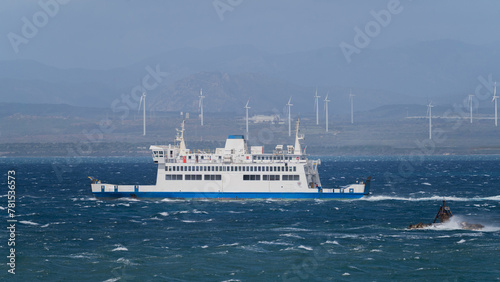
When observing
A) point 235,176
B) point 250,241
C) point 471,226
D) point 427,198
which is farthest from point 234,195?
point 471,226

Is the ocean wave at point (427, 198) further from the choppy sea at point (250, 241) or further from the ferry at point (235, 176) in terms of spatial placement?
the ferry at point (235, 176)

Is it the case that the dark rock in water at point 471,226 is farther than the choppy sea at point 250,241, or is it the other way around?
the dark rock in water at point 471,226

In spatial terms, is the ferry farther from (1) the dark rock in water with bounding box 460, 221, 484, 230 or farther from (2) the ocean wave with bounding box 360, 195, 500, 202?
(1) the dark rock in water with bounding box 460, 221, 484, 230

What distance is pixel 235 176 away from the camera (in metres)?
110

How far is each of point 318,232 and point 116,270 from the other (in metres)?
26.1

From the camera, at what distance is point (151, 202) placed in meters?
109

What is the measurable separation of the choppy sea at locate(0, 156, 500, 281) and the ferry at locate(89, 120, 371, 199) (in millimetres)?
1633

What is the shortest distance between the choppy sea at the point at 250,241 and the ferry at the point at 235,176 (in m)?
1.63

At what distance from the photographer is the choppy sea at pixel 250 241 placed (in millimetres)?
62344

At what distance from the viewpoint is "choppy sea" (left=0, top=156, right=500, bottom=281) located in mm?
62344

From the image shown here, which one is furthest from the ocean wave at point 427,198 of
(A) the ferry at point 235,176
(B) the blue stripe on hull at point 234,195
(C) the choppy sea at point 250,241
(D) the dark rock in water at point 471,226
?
(D) the dark rock in water at point 471,226

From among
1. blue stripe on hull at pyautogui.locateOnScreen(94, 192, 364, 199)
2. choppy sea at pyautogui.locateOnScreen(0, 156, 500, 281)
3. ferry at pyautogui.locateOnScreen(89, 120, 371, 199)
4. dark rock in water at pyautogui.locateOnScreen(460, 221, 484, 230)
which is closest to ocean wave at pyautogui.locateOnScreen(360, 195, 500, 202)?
choppy sea at pyautogui.locateOnScreen(0, 156, 500, 281)

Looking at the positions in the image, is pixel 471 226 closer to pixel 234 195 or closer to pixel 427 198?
pixel 427 198

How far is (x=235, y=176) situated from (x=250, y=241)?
114ft
